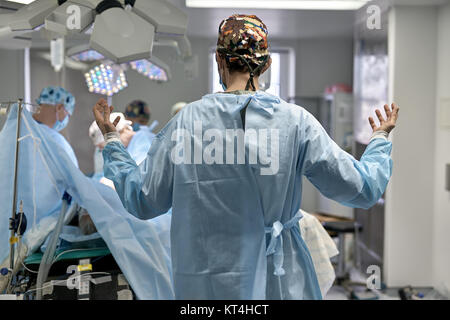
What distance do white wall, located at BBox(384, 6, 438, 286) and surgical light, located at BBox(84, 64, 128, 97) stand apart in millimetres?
1935

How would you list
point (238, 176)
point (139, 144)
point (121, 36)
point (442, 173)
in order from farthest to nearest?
point (442, 173), point (139, 144), point (121, 36), point (238, 176)

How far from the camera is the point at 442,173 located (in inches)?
138

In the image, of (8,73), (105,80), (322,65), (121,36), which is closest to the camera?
(121,36)

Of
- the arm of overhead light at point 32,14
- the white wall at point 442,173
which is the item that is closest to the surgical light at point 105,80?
the arm of overhead light at point 32,14

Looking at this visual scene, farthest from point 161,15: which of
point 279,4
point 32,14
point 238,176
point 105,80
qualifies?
point 279,4

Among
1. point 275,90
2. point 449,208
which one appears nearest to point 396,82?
point 449,208

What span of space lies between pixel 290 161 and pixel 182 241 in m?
0.33

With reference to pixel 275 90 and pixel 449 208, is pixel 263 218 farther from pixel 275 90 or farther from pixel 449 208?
pixel 449 208

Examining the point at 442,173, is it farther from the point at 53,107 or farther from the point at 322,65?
the point at 322,65

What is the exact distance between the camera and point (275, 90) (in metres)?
1.94

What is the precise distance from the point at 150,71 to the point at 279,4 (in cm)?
83

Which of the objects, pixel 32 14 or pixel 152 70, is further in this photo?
pixel 152 70

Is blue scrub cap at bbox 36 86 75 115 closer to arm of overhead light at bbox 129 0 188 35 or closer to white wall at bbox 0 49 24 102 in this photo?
white wall at bbox 0 49 24 102

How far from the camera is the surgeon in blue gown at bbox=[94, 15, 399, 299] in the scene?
123cm
